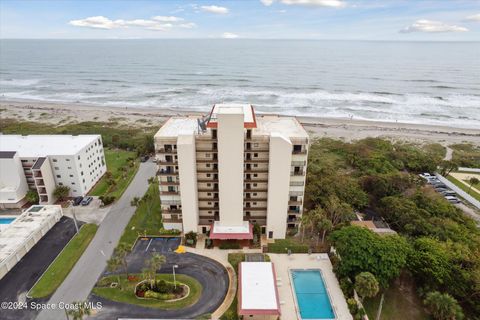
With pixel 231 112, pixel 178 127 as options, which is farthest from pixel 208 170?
pixel 231 112

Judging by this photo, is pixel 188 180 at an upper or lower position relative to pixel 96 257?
upper

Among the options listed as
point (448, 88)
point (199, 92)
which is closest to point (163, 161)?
point (199, 92)

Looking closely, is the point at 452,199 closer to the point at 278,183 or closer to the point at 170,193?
the point at 278,183

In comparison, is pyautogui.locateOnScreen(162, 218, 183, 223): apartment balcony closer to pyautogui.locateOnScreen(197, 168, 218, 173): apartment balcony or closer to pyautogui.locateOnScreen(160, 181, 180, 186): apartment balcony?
pyautogui.locateOnScreen(160, 181, 180, 186): apartment balcony

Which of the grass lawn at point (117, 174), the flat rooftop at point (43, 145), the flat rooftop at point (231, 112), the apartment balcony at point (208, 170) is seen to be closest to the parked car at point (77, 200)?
the grass lawn at point (117, 174)

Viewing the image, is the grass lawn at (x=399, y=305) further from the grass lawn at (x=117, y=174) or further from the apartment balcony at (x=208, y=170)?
the grass lawn at (x=117, y=174)

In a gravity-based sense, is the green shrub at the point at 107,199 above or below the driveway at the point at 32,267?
above
